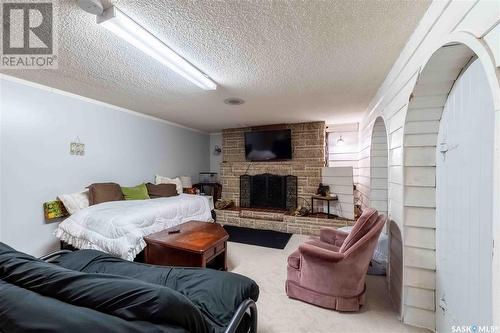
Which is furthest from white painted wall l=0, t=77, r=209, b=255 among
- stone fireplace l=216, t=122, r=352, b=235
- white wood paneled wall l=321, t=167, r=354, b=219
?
white wood paneled wall l=321, t=167, r=354, b=219

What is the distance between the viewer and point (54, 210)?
108 inches

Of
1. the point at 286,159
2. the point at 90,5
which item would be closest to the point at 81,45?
the point at 90,5

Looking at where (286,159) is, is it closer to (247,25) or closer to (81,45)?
(247,25)

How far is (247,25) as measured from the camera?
5.07 ft

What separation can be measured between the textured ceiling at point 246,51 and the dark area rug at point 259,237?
2386 millimetres

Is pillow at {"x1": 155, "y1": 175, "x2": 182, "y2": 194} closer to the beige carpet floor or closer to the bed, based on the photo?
the beige carpet floor

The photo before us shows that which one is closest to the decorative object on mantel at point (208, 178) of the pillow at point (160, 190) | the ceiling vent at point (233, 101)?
the pillow at point (160, 190)

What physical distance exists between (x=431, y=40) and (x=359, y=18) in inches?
19.3

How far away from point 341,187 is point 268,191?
164 cm

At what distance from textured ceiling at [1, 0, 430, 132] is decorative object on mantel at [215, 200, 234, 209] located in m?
2.65

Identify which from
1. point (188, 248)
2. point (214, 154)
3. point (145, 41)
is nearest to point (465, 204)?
point (188, 248)

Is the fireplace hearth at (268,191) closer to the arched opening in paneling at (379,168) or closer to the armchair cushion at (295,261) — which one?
the arched opening in paneling at (379,168)

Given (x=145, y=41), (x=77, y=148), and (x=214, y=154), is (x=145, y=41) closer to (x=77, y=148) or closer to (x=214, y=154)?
(x=77, y=148)

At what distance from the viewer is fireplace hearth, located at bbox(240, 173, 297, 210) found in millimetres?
4910
